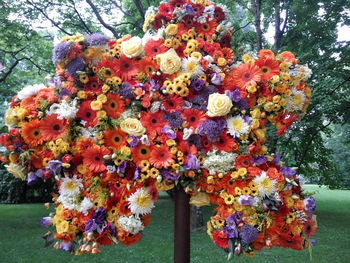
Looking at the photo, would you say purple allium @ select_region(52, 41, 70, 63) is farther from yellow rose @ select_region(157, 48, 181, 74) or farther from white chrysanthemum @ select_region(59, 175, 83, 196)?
white chrysanthemum @ select_region(59, 175, 83, 196)

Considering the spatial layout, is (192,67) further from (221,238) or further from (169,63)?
(221,238)

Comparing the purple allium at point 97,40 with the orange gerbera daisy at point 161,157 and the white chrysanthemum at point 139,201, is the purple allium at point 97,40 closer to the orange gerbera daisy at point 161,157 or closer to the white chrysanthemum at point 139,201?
the orange gerbera daisy at point 161,157

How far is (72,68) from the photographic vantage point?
8.31ft

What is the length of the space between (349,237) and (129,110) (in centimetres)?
948

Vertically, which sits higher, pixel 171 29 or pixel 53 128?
pixel 171 29

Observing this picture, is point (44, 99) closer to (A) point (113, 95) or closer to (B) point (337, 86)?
(A) point (113, 95)

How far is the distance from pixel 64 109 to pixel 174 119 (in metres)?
0.65

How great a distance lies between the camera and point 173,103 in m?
2.51

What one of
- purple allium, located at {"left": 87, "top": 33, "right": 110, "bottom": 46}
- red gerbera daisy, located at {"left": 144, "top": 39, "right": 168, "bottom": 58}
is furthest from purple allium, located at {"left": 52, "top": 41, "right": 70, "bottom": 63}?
red gerbera daisy, located at {"left": 144, "top": 39, "right": 168, "bottom": 58}

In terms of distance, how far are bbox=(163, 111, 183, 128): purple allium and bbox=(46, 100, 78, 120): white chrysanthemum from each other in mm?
541

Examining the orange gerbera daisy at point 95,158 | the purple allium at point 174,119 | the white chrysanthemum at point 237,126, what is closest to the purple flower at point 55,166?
the orange gerbera daisy at point 95,158

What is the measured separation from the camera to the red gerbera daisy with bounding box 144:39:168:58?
2.66 meters

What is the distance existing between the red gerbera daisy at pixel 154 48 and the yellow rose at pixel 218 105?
19.6 inches

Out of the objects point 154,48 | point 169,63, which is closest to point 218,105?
point 169,63
